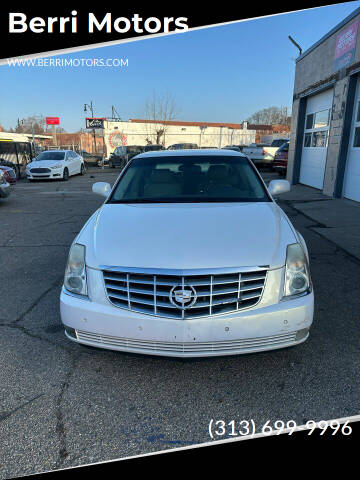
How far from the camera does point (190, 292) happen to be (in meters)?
2.08

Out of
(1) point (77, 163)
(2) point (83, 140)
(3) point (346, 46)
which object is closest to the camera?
(3) point (346, 46)

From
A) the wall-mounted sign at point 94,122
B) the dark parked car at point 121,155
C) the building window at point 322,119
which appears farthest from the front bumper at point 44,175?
the wall-mounted sign at point 94,122

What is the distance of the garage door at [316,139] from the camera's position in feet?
37.7

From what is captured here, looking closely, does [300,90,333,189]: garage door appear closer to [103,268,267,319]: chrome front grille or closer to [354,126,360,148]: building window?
[354,126,360,148]: building window

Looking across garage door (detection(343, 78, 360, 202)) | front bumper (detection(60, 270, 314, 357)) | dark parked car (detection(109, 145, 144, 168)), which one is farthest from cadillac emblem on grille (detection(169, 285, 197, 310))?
dark parked car (detection(109, 145, 144, 168))

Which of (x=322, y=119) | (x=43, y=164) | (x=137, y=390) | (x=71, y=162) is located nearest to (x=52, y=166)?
(x=43, y=164)

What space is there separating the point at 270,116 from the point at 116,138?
5207 centimetres

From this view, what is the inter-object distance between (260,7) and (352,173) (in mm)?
5078

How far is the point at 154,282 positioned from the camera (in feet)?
6.97

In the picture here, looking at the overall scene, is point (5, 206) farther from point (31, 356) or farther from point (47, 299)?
point (31, 356)

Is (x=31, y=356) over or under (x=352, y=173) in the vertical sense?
under

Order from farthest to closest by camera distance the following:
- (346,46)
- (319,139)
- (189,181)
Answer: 1. (319,139)
2. (346,46)
3. (189,181)

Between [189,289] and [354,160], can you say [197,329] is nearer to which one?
[189,289]

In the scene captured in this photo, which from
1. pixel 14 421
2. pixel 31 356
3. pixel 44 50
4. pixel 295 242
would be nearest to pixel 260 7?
pixel 44 50
